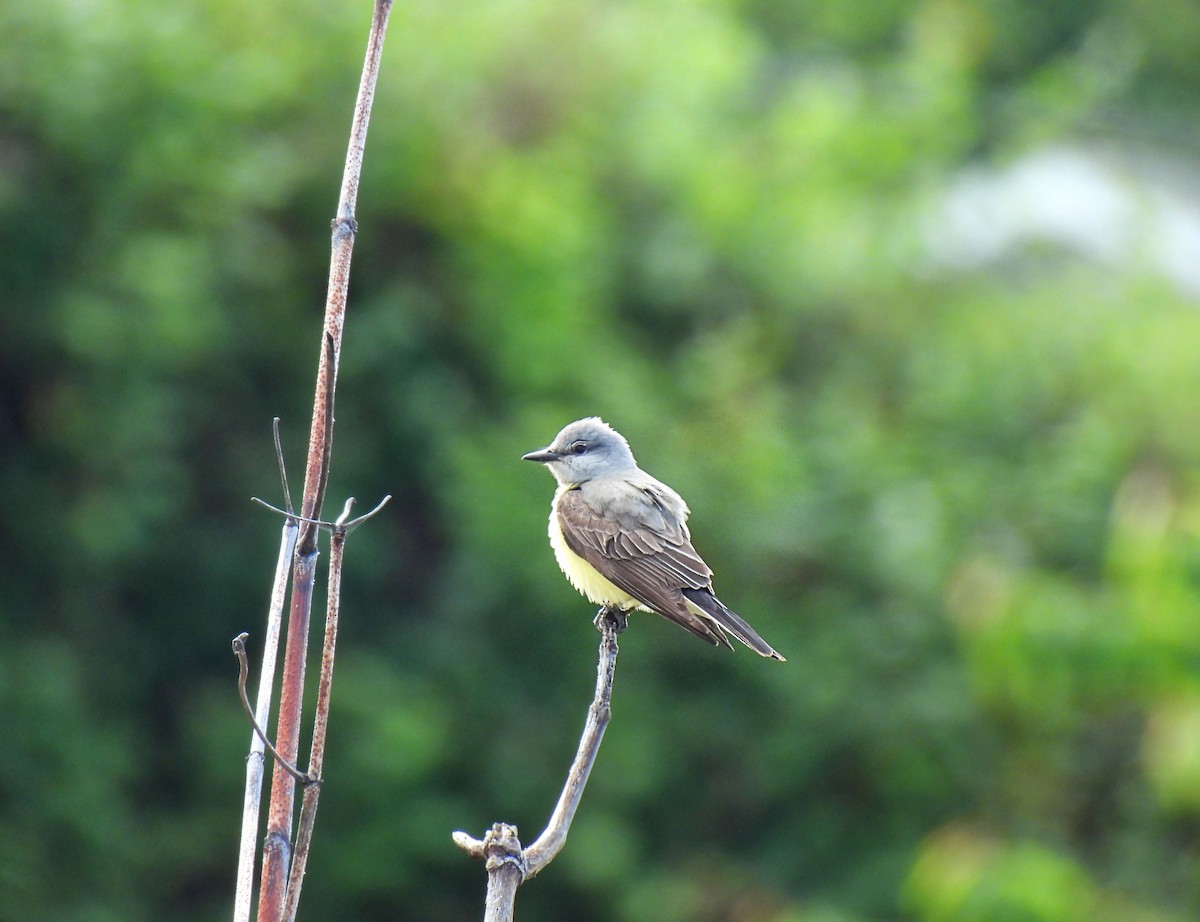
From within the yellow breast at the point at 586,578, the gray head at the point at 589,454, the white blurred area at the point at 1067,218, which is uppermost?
the white blurred area at the point at 1067,218

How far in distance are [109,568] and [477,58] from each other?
392 centimetres

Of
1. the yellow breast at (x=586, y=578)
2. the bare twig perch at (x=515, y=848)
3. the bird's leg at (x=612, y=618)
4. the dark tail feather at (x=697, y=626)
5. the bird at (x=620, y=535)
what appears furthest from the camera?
the yellow breast at (x=586, y=578)

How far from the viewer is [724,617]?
3529 mm

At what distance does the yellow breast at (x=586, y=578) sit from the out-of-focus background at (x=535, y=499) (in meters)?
3.76

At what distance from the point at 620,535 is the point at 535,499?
14.2ft

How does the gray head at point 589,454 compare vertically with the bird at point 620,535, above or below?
above

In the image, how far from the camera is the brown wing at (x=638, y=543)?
11.9 feet

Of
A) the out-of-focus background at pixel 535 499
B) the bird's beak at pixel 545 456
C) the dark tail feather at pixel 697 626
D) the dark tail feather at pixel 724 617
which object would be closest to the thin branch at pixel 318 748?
the dark tail feather at pixel 724 617

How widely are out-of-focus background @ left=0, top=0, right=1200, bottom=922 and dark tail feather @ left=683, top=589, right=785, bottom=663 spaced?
12.6ft

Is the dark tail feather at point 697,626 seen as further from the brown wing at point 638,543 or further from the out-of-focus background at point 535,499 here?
the out-of-focus background at point 535,499

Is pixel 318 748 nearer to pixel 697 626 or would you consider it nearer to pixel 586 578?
pixel 697 626

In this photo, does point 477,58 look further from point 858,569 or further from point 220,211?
point 858,569

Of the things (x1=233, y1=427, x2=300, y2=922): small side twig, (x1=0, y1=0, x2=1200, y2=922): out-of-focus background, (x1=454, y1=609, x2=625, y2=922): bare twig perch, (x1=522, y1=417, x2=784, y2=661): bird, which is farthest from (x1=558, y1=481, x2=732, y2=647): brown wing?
(x1=0, y1=0, x2=1200, y2=922): out-of-focus background

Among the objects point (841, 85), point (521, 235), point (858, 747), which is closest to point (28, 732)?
point (521, 235)
